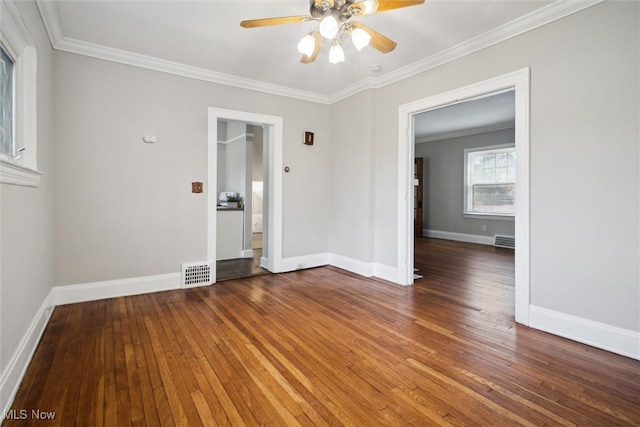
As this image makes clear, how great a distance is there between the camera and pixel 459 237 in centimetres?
773

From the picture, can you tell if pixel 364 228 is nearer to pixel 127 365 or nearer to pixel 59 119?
pixel 127 365

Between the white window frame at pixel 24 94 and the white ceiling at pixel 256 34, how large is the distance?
1.71 ft

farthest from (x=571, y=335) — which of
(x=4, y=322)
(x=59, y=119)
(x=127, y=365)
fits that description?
(x=59, y=119)

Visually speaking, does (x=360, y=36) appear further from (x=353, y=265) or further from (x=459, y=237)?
(x=459, y=237)

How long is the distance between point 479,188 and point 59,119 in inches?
301

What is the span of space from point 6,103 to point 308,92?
3317 mm

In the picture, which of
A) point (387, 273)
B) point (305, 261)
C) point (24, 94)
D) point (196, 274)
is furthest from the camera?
point (305, 261)

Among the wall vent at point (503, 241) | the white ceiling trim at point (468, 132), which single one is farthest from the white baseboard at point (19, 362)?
the white ceiling trim at point (468, 132)

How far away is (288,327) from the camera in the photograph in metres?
2.64

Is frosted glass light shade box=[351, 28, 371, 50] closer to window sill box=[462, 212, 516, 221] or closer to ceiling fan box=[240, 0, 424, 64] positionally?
ceiling fan box=[240, 0, 424, 64]

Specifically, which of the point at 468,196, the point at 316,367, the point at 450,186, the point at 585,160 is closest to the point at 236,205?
the point at 316,367

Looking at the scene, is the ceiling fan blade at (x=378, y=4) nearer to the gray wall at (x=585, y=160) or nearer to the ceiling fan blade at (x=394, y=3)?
the ceiling fan blade at (x=394, y=3)

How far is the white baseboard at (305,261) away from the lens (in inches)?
178

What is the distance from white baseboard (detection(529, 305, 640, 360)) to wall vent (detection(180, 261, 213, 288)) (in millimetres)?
3385
